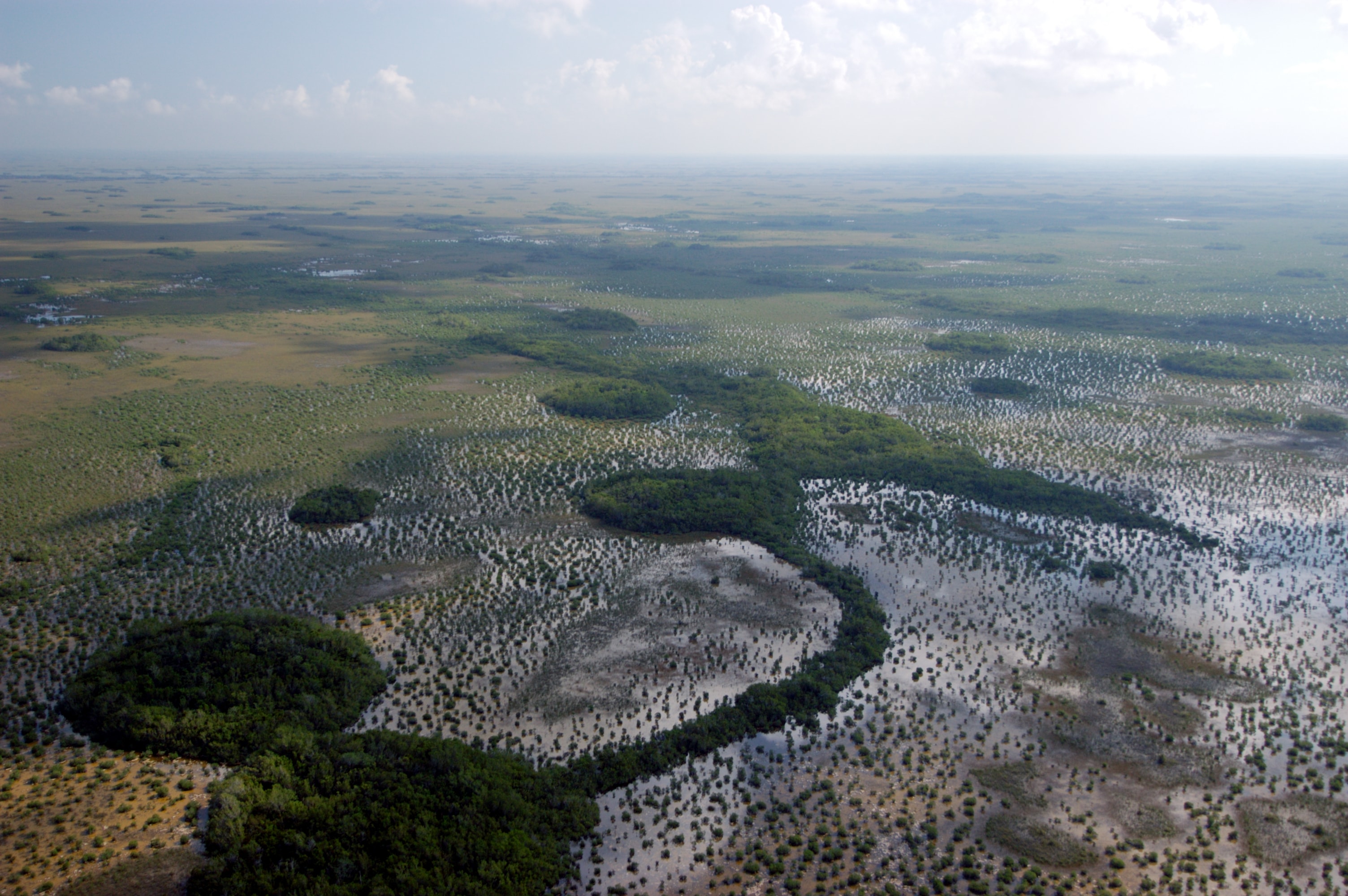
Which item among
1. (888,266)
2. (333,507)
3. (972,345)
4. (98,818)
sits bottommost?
(98,818)

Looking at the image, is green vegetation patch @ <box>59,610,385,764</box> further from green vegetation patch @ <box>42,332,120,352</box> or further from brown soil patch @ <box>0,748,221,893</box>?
green vegetation patch @ <box>42,332,120,352</box>

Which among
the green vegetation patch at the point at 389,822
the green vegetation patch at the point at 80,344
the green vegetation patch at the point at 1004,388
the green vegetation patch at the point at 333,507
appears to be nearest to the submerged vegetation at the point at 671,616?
the green vegetation patch at the point at 389,822

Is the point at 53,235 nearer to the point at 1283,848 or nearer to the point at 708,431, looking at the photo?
the point at 708,431

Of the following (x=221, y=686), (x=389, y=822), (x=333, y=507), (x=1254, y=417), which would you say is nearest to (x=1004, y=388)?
(x=1254, y=417)

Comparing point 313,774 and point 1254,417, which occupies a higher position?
point 1254,417

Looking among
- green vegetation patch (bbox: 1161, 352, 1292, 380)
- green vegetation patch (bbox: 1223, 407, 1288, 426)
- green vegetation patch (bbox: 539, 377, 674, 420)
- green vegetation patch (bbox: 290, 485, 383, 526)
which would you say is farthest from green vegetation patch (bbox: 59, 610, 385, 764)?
green vegetation patch (bbox: 1161, 352, 1292, 380)

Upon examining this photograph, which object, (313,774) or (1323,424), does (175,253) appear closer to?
(313,774)
